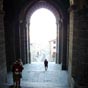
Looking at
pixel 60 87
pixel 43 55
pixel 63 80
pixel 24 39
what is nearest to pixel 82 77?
pixel 60 87

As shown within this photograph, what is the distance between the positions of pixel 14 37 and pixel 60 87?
8001 millimetres

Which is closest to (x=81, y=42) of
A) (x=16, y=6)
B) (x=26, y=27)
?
(x=16, y=6)

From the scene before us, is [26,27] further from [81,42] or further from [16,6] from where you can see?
[81,42]

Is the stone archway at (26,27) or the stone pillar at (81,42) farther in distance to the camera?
the stone archway at (26,27)

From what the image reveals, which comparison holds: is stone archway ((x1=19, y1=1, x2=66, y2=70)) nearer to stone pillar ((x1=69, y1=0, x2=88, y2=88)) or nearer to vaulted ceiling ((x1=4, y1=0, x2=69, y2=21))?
vaulted ceiling ((x1=4, y1=0, x2=69, y2=21))

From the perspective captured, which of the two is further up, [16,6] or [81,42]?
[16,6]

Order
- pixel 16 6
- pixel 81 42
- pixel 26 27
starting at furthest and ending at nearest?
pixel 26 27, pixel 16 6, pixel 81 42

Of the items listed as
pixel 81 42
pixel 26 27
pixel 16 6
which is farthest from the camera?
pixel 26 27

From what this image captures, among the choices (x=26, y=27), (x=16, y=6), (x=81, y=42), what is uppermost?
(x=16, y=6)

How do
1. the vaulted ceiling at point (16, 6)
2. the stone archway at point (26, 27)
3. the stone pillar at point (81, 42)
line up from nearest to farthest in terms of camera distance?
the stone pillar at point (81, 42)
the vaulted ceiling at point (16, 6)
the stone archway at point (26, 27)

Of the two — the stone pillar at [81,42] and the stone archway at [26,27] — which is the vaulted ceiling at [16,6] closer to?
the stone archway at [26,27]

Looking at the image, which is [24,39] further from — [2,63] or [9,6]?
[2,63]

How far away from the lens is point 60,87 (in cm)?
1168

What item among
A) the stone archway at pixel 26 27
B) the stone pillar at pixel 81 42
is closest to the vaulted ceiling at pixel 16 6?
the stone archway at pixel 26 27
